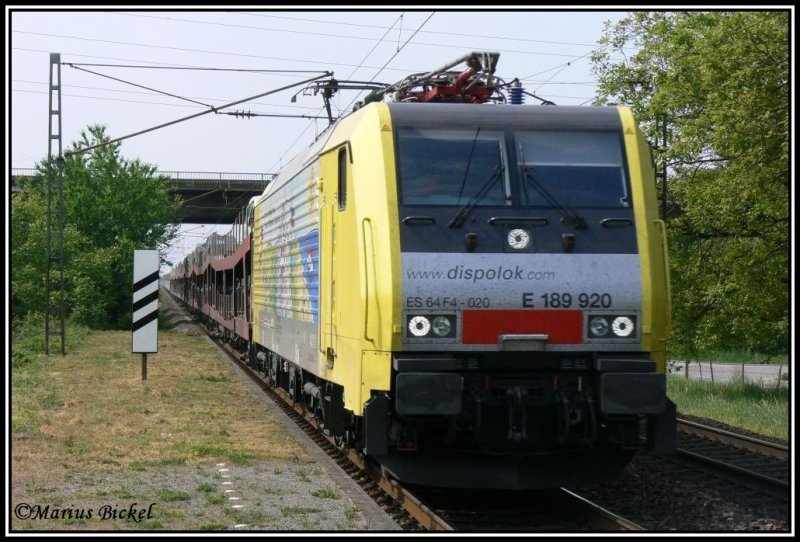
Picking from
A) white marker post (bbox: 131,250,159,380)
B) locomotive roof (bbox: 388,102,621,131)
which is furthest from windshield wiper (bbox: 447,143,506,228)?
white marker post (bbox: 131,250,159,380)

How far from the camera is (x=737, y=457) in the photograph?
11.2 m

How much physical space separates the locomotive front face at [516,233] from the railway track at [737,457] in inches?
93.8

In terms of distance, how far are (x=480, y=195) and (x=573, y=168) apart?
2.75ft

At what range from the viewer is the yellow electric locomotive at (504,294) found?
314 inches

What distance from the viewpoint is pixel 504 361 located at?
8078mm

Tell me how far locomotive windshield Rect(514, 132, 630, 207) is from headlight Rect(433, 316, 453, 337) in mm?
1208

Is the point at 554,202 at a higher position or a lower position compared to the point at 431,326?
higher

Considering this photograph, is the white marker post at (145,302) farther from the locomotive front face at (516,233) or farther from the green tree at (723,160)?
the locomotive front face at (516,233)

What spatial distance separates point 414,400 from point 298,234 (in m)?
4.77

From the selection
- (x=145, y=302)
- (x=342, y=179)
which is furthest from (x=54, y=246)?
(x=342, y=179)

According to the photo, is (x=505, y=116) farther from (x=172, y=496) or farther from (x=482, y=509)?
(x=172, y=496)

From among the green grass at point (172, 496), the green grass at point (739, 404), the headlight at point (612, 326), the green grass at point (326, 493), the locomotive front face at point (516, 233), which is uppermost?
the locomotive front face at point (516, 233)

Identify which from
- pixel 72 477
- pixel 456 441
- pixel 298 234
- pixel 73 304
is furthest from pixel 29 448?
pixel 73 304

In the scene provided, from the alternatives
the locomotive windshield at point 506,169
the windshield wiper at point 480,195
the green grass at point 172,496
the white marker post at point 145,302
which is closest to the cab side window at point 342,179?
the locomotive windshield at point 506,169
